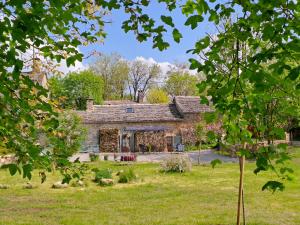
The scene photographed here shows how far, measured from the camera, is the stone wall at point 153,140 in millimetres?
39438

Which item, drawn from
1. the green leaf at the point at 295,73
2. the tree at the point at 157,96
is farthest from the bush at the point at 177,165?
the tree at the point at 157,96

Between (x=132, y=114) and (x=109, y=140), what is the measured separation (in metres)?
3.58

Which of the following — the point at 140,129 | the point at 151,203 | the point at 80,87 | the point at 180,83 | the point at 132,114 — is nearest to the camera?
the point at 151,203

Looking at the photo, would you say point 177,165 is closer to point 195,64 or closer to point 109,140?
point 195,64

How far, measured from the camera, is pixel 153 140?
39.4 meters

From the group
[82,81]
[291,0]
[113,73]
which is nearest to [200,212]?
[291,0]

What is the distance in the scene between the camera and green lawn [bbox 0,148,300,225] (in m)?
10.7

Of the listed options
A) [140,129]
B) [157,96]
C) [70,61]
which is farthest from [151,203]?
[157,96]

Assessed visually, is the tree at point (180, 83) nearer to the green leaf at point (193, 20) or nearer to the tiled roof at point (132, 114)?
the tiled roof at point (132, 114)

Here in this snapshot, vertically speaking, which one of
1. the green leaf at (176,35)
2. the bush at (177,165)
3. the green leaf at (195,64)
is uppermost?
the green leaf at (176,35)

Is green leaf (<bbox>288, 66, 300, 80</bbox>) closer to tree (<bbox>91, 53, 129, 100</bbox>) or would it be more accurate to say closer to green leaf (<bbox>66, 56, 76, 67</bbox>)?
green leaf (<bbox>66, 56, 76, 67</bbox>)

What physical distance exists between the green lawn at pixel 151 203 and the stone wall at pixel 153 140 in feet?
66.6

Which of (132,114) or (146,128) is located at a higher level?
(132,114)

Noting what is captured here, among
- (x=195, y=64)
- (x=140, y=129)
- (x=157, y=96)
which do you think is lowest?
(x=195, y=64)
